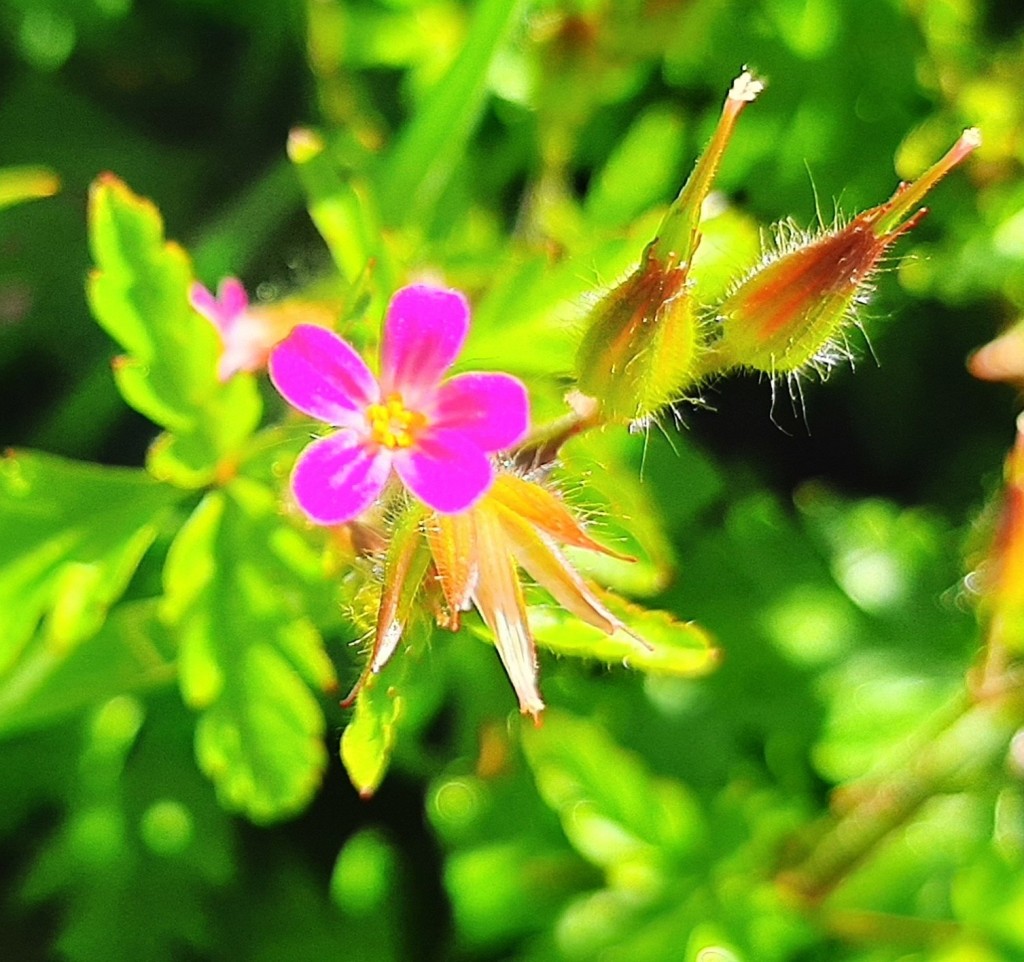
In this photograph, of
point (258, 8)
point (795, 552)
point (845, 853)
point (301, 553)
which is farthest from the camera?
point (258, 8)

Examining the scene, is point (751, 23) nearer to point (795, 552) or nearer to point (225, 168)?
point (795, 552)

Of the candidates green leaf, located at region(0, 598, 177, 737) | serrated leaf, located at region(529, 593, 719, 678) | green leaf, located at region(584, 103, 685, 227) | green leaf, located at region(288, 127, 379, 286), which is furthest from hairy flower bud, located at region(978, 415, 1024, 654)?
green leaf, located at region(0, 598, 177, 737)

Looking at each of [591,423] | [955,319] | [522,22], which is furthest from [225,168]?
[591,423]

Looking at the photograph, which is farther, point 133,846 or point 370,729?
point 133,846

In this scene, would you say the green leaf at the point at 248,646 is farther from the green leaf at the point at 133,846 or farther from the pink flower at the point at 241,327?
the green leaf at the point at 133,846

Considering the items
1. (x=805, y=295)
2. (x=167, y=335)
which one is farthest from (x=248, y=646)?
(x=805, y=295)

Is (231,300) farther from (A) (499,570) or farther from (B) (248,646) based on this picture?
(A) (499,570)

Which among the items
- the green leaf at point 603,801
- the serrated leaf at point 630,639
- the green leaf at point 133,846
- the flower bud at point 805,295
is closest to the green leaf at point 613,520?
the serrated leaf at point 630,639
